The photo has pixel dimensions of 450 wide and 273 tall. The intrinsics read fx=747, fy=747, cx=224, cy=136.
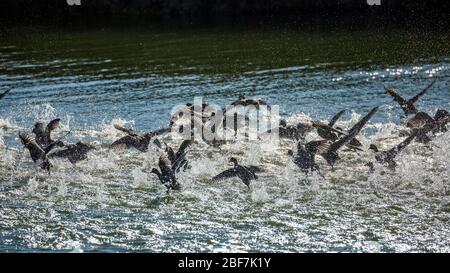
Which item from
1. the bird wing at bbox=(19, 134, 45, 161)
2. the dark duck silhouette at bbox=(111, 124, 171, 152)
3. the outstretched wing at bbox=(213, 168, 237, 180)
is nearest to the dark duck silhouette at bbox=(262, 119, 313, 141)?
the outstretched wing at bbox=(213, 168, 237, 180)

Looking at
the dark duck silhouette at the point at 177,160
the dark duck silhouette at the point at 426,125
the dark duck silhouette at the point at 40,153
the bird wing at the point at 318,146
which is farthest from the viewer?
the dark duck silhouette at the point at 426,125

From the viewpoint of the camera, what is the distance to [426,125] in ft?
62.2

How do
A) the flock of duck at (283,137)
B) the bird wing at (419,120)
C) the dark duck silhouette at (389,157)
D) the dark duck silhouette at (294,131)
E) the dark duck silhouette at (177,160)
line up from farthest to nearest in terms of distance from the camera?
the bird wing at (419,120), the dark duck silhouette at (294,131), the dark duck silhouette at (389,157), the dark duck silhouette at (177,160), the flock of duck at (283,137)

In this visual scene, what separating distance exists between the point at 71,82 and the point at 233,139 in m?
10.9

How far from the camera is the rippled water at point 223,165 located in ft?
47.4

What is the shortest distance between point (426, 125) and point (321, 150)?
319cm

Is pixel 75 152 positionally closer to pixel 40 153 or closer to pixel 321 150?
pixel 40 153

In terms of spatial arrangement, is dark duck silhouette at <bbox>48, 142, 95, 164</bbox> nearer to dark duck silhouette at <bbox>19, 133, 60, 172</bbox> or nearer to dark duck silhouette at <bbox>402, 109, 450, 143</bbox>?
dark duck silhouette at <bbox>19, 133, 60, 172</bbox>

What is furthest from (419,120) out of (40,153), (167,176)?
(40,153)

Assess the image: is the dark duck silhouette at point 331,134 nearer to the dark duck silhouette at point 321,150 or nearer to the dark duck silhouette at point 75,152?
the dark duck silhouette at point 321,150

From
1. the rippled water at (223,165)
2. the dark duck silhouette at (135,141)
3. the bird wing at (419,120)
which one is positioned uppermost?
the bird wing at (419,120)

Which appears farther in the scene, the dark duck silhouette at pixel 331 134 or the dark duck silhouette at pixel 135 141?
the dark duck silhouette at pixel 135 141

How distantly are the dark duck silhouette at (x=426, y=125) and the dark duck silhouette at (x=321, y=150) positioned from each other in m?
1.84

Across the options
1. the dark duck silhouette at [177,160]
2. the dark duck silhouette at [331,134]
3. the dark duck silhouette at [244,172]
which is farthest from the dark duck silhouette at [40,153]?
the dark duck silhouette at [331,134]
